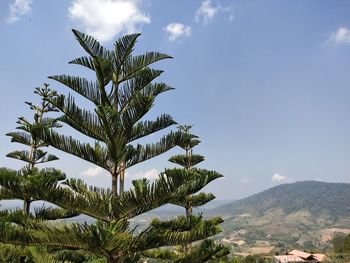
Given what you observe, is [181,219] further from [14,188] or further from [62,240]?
[14,188]

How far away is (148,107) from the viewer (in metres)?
4.93

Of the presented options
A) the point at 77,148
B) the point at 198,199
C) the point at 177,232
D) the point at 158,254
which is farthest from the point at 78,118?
the point at 198,199

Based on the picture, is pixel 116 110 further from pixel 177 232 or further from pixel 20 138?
pixel 20 138

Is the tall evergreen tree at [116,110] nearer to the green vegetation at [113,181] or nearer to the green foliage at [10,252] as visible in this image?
the green vegetation at [113,181]

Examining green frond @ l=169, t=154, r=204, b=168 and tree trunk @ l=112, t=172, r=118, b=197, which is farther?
green frond @ l=169, t=154, r=204, b=168

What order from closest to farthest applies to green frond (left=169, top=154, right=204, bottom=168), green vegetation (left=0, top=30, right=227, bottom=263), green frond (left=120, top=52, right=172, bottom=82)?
green vegetation (left=0, top=30, right=227, bottom=263) < green frond (left=120, top=52, right=172, bottom=82) < green frond (left=169, top=154, right=204, bottom=168)

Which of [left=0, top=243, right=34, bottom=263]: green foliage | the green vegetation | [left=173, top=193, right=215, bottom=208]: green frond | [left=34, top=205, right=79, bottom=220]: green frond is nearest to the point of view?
the green vegetation

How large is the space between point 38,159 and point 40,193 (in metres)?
6.29

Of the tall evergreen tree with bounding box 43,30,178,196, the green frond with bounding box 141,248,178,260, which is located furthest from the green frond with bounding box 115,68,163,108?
the green frond with bounding box 141,248,178,260

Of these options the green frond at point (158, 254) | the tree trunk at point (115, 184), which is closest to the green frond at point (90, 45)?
the tree trunk at point (115, 184)

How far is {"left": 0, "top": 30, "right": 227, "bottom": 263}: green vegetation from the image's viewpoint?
14.0 ft

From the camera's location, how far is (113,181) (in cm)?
484

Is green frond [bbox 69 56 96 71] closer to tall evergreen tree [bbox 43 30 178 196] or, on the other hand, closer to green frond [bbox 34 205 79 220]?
→ tall evergreen tree [bbox 43 30 178 196]

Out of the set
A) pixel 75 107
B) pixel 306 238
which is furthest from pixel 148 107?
pixel 306 238
